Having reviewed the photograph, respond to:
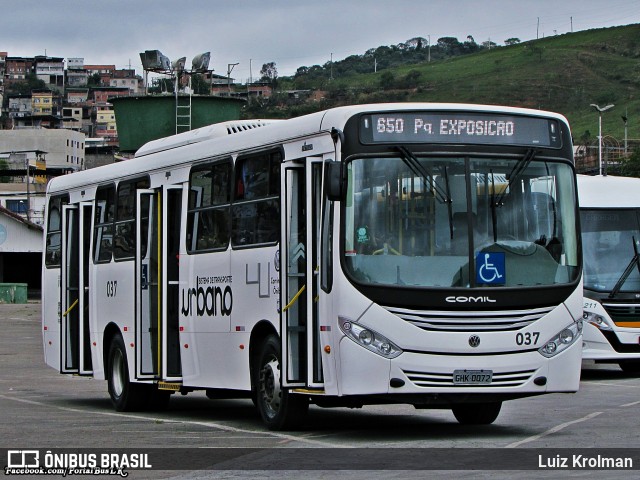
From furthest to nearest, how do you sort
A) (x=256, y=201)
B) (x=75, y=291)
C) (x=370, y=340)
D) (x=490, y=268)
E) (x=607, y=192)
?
1. (x=607, y=192)
2. (x=75, y=291)
3. (x=256, y=201)
4. (x=490, y=268)
5. (x=370, y=340)

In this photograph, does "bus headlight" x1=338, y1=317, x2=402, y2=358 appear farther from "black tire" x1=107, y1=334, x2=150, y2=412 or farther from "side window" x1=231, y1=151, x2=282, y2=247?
"black tire" x1=107, y1=334, x2=150, y2=412

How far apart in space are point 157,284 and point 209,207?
2.03 meters

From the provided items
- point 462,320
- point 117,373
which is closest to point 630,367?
point 117,373

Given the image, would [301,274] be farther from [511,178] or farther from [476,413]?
[476,413]

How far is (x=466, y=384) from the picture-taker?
13.4 meters

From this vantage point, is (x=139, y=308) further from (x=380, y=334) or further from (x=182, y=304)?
(x=380, y=334)

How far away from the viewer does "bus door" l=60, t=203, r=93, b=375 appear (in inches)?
815

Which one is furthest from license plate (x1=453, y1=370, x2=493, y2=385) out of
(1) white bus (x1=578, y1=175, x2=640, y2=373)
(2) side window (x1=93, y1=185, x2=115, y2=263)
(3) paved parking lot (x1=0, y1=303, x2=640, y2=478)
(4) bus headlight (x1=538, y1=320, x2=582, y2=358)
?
(1) white bus (x1=578, y1=175, x2=640, y2=373)

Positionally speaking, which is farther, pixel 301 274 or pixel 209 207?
pixel 209 207

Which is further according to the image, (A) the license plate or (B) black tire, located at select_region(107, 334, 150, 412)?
(B) black tire, located at select_region(107, 334, 150, 412)

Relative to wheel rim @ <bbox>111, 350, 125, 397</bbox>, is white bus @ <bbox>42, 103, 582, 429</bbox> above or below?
above

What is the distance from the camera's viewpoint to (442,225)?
44.5 feet

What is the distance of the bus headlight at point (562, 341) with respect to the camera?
13781 millimetres

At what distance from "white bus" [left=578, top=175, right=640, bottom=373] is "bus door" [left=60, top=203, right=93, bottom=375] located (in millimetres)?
8641
